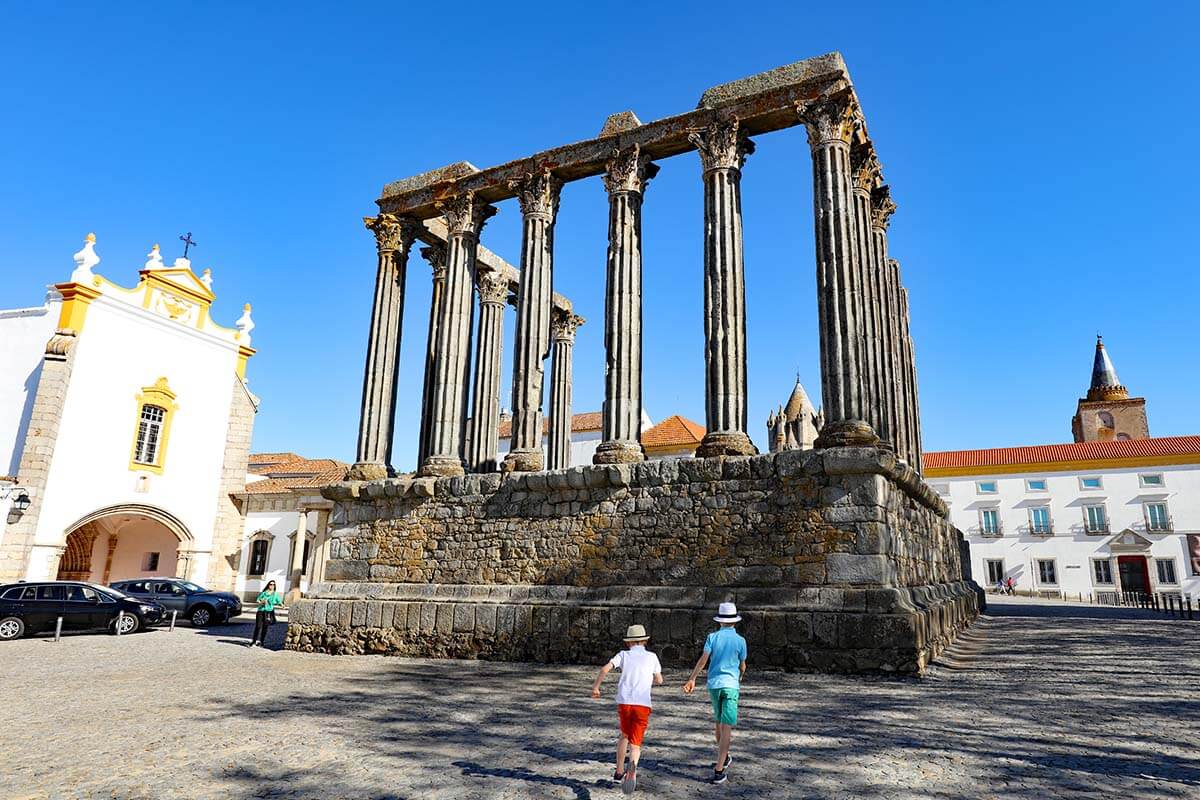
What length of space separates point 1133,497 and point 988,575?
8.34 m

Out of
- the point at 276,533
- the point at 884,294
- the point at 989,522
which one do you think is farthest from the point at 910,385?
the point at 989,522

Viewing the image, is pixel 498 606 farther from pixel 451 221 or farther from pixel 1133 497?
pixel 1133 497

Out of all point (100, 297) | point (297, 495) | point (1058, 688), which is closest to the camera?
point (1058, 688)

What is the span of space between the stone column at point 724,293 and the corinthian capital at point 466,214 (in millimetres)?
4742

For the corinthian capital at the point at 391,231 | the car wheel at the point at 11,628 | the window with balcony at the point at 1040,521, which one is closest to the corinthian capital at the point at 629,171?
the corinthian capital at the point at 391,231

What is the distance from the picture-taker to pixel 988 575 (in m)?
40.3

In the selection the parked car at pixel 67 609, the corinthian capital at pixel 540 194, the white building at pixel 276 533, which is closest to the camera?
the corinthian capital at pixel 540 194

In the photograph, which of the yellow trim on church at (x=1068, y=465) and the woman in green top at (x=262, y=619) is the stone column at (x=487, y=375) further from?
the yellow trim on church at (x=1068, y=465)

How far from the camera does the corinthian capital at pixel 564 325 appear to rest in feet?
58.0

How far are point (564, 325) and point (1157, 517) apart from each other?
36.9 meters

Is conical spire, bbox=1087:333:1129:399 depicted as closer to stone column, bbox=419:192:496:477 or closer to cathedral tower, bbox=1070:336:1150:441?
cathedral tower, bbox=1070:336:1150:441

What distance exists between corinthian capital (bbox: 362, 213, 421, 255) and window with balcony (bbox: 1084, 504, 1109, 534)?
3944cm

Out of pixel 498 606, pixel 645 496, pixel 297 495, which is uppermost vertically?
pixel 297 495

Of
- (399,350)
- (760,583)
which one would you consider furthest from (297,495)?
(760,583)
